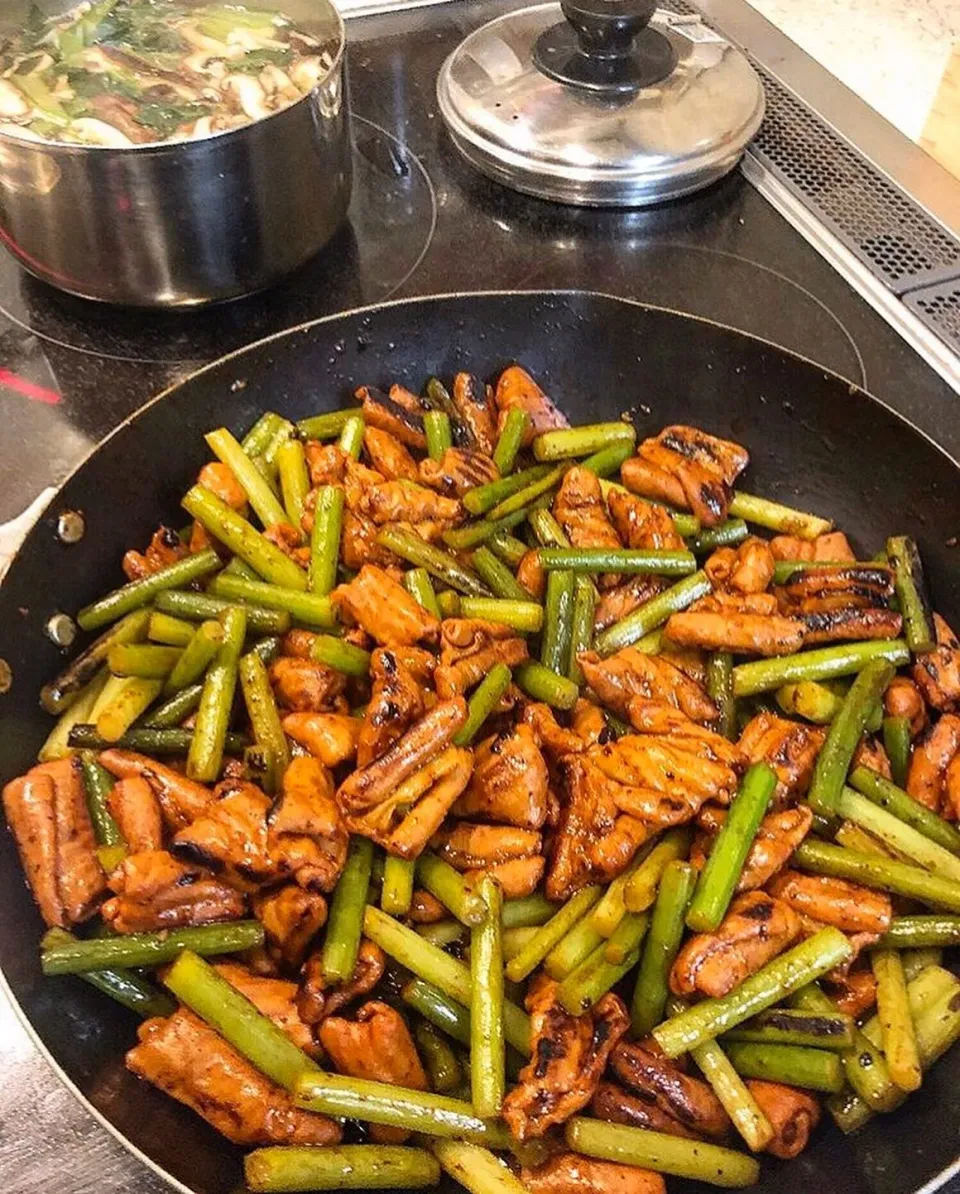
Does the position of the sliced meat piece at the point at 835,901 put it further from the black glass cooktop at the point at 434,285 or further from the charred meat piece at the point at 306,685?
the black glass cooktop at the point at 434,285

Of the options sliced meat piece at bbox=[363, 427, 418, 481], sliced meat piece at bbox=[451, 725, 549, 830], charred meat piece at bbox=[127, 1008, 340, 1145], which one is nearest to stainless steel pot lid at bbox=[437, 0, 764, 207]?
sliced meat piece at bbox=[363, 427, 418, 481]

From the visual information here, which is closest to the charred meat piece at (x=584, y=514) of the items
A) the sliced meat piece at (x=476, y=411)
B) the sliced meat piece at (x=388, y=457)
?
the sliced meat piece at (x=476, y=411)

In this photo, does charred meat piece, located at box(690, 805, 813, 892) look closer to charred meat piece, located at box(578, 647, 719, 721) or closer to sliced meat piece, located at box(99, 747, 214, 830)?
charred meat piece, located at box(578, 647, 719, 721)

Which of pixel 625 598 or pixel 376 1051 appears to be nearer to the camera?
pixel 376 1051

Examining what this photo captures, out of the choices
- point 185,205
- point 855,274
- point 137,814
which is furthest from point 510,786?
point 855,274

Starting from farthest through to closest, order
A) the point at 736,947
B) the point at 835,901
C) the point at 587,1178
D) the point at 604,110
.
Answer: the point at 604,110 < the point at 835,901 < the point at 736,947 < the point at 587,1178

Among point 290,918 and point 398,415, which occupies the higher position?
point 398,415

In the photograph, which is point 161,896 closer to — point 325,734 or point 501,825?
point 325,734
